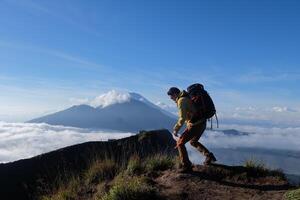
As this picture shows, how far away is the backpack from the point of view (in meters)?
12.4

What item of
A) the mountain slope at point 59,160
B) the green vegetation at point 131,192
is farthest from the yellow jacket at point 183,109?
the mountain slope at point 59,160

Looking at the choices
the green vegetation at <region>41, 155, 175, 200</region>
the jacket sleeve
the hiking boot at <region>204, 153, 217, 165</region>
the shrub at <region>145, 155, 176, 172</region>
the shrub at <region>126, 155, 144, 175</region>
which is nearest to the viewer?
the green vegetation at <region>41, 155, 175, 200</region>

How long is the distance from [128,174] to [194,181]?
6.71ft

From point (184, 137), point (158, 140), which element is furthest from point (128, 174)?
point (158, 140)

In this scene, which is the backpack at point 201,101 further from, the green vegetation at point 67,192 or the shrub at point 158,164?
the green vegetation at point 67,192

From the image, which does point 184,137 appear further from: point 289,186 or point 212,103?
point 289,186

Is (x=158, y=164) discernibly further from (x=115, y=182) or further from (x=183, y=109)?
(x=183, y=109)

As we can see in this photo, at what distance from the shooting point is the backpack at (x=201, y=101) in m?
12.4

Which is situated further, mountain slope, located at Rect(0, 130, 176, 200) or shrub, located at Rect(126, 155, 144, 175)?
mountain slope, located at Rect(0, 130, 176, 200)

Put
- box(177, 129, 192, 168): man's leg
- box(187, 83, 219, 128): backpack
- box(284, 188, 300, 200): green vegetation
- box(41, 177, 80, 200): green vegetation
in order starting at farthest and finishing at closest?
box(177, 129, 192, 168): man's leg, box(41, 177, 80, 200): green vegetation, box(187, 83, 219, 128): backpack, box(284, 188, 300, 200): green vegetation

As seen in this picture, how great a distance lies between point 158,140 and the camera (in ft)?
85.1

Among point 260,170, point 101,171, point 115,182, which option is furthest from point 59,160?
point 260,170

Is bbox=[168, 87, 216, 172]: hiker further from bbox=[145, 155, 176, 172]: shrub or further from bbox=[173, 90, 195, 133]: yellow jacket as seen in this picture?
bbox=[145, 155, 176, 172]: shrub

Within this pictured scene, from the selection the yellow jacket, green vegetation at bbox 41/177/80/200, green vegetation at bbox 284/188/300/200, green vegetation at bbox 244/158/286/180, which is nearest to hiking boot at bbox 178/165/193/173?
the yellow jacket
